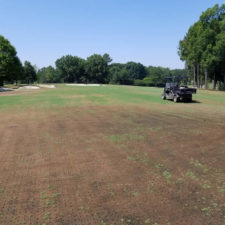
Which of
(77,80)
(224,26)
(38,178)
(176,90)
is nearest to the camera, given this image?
(38,178)

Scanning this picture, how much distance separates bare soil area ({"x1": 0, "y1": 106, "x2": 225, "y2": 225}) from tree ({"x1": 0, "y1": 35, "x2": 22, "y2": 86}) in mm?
50058

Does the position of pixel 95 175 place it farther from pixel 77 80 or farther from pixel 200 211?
pixel 77 80

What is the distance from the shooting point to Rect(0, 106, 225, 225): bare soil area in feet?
11.5

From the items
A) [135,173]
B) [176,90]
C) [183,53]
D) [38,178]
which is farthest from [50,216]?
[183,53]

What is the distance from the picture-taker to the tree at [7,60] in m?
51.9

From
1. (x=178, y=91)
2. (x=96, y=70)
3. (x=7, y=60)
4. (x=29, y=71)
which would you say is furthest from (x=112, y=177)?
(x=96, y=70)

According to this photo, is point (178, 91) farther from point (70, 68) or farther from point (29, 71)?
point (70, 68)

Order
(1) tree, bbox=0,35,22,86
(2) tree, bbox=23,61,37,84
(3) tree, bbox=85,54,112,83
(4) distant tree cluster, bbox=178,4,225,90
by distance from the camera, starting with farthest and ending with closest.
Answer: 1. (3) tree, bbox=85,54,112,83
2. (2) tree, bbox=23,61,37,84
3. (1) tree, bbox=0,35,22,86
4. (4) distant tree cluster, bbox=178,4,225,90

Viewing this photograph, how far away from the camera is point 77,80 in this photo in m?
99.5

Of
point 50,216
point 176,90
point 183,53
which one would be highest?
point 183,53

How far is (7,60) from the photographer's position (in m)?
52.0

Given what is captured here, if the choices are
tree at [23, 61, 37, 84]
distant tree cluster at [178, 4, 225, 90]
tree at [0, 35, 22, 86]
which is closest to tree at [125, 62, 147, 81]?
tree at [23, 61, 37, 84]

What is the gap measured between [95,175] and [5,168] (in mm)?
2360

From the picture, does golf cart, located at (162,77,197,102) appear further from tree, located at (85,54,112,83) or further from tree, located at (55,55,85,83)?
tree, located at (55,55,85,83)
